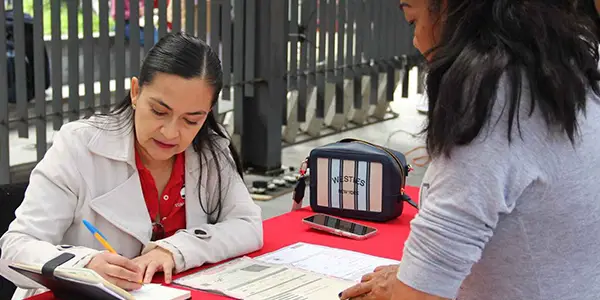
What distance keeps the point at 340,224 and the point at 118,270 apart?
91cm

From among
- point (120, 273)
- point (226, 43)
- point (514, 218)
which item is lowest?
point (120, 273)

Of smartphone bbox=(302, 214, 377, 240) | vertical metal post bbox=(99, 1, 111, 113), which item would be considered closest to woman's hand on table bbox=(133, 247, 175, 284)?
smartphone bbox=(302, 214, 377, 240)

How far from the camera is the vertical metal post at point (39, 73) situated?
5051mm

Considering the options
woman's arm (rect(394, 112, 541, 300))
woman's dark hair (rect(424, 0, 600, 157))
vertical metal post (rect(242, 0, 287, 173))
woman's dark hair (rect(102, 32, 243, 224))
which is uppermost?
woman's dark hair (rect(424, 0, 600, 157))

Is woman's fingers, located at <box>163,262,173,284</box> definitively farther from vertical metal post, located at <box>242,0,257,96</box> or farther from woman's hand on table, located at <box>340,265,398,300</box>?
vertical metal post, located at <box>242,0,257,96</box>

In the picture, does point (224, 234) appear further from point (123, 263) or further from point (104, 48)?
point (104, 48)

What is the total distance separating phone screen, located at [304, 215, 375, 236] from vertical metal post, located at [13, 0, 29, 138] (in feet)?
8.92

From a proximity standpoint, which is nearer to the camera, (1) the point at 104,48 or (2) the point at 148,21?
(1) the point at 104,48

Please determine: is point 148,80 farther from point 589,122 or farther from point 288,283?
point 589,122

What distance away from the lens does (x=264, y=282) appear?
2.31m

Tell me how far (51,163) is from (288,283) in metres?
0.72

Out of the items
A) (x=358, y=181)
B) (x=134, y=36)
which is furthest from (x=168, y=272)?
(x=134, y=36)

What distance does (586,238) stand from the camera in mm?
1577

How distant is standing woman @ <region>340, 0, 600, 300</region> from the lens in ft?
4.74
